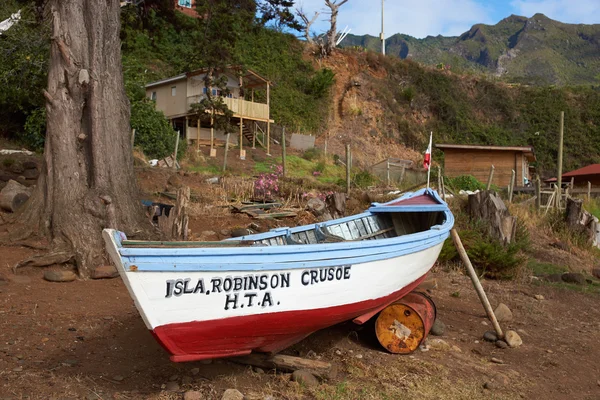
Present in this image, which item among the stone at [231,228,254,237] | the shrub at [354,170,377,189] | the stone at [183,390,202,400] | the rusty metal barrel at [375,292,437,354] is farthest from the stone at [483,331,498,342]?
the shrub at [354,170,377,189]

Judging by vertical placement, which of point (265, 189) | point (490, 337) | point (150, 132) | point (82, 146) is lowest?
point (490, 337)

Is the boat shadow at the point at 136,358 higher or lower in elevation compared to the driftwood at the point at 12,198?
lower

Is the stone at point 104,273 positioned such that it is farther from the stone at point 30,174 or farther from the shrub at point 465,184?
the shrub at point 465,184

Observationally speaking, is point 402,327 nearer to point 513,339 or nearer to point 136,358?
point 513,339

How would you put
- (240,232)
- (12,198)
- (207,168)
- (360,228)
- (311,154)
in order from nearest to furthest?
(360,228), (12,198), (240,232), (207,168), (311,154)

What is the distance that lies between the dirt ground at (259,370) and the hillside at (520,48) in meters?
88.2

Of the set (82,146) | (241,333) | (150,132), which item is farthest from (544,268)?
(150,132)

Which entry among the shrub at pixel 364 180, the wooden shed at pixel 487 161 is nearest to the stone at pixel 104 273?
the shrub at pixel 364 180

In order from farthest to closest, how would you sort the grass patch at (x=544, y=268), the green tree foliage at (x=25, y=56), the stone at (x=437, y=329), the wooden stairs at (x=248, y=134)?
the wooden stairs at (x=248, y=134) < the green tree foliage at (x=25, y=56) < the grass patch at (x=544, y=268) < the stone at (x=437, y=329)

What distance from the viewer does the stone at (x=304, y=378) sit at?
464 cm

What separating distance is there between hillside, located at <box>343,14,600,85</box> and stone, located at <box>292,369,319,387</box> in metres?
90.4

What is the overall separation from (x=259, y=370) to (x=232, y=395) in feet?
1.99

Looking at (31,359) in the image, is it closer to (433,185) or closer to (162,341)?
(162,341)

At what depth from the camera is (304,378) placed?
4.66 meters
